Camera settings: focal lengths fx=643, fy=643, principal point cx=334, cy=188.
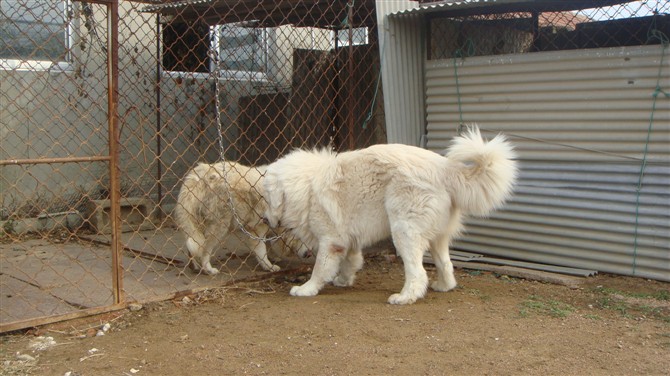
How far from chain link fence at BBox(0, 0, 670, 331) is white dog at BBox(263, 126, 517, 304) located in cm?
66

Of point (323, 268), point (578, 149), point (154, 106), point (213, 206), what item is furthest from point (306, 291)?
point (154, 106)

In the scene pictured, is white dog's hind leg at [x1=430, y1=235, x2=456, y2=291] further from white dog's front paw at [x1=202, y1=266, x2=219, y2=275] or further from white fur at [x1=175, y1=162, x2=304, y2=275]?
white dog's front paw at [x1=202, y1=266, x2=219, y2=275]

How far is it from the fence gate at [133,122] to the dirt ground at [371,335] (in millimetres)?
389

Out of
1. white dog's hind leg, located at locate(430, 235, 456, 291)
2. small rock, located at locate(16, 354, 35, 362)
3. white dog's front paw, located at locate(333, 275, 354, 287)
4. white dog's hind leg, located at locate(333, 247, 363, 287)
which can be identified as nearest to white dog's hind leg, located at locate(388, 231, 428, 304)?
white dog's hind leg, located at locate(430, 235, 456, 291)

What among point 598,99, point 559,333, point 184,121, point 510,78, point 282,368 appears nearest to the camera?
point 282,368

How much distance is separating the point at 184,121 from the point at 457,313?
19.5ft

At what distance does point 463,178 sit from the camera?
4664mm

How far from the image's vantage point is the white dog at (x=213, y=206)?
5598 mm

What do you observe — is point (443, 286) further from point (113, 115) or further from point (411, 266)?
point (113, 115)

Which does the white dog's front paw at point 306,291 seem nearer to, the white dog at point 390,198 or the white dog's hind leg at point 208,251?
the white dog at point 390,198

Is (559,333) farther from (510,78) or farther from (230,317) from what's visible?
(510,78)

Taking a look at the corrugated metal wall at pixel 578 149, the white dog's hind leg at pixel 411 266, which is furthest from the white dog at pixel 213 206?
the corrugated metal wall at pixel 578 149

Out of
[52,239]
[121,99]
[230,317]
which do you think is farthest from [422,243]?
[121,99]

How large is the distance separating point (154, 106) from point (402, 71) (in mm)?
3870
